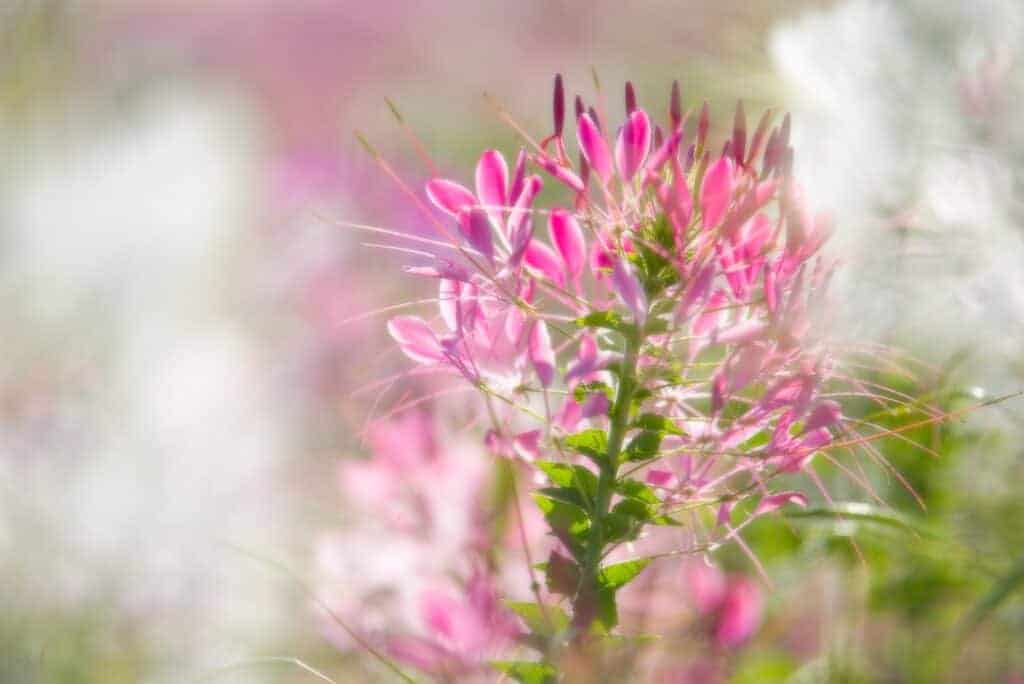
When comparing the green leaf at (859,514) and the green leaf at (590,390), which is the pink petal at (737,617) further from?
the green leaf at (590,390)

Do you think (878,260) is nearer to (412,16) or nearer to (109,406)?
(109,406)

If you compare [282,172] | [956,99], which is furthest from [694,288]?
[282,172]

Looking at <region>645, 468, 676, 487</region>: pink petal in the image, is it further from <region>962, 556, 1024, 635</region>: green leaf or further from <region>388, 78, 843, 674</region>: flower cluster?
<region>962, 556, 1024, 635</region>: green leaf

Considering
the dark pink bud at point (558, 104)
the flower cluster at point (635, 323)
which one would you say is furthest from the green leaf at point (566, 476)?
the dark pink bud at point (558, 104)

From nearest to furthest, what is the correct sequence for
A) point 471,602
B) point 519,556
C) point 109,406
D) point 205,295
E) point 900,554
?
1. point 471,602
2. point 519,556
3. point 900,554
4. point 109,406
5. point 205,295

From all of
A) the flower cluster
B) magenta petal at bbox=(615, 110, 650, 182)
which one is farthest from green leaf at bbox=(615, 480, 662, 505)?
magenta petal at bbox=(615, 110, 650, 182)

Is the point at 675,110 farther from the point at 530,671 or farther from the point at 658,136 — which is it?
the point at 530,671

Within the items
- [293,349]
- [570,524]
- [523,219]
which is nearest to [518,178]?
[523,219]
